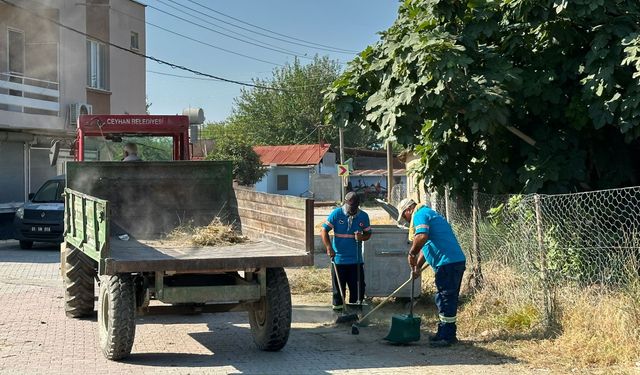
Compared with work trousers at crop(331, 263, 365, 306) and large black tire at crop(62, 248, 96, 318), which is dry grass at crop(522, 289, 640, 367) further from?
large black tire at crop(62, 248, 96, 318)

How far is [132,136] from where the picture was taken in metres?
12.2

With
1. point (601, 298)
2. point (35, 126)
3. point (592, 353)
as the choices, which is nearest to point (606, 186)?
point (601, 298)

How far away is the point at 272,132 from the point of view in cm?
6906

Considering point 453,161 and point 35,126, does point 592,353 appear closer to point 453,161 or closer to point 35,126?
point 453,161

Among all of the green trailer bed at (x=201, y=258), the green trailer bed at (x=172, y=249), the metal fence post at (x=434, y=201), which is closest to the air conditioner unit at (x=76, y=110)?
the metal fence post at (x=434, y=201)

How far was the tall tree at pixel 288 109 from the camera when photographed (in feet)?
219

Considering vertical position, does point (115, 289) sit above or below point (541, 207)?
below

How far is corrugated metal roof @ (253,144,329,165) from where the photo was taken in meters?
58.6

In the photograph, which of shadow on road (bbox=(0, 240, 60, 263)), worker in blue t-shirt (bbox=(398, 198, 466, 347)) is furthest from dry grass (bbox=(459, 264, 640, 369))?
shadow on road (bbox=(0, 240, 60, 263))

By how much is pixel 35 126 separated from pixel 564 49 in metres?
17.1

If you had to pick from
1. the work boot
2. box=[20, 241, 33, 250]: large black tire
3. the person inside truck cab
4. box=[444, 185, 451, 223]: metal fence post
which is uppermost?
the person inside truck cab

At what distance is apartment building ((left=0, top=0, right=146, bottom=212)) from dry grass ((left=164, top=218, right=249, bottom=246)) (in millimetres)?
12231

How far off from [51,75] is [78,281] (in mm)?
16397

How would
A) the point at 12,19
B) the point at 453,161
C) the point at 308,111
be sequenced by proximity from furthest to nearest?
the point at 308,111
the point at 12,19
the point at 453,161
